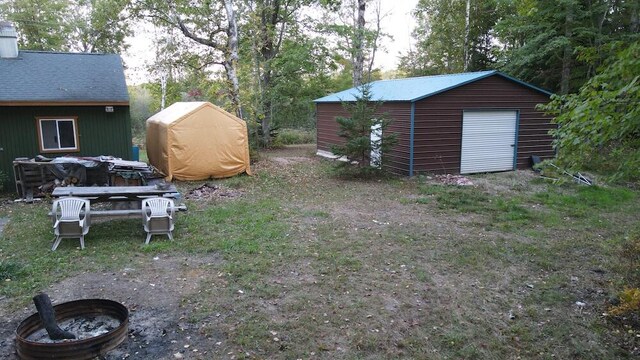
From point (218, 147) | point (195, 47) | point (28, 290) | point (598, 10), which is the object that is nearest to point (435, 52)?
point (598, 10)

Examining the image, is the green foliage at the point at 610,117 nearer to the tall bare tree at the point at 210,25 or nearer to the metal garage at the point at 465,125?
the metal garage at the point at 465,125

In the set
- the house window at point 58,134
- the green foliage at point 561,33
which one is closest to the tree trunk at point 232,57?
the house window at point 58,134

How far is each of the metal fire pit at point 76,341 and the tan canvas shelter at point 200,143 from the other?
7.54 meters

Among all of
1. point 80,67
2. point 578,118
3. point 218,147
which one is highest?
point 80,67

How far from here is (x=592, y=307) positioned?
482 cm

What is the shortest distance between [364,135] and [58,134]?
26.3 feet

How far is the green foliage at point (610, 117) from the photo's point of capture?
3.36 m

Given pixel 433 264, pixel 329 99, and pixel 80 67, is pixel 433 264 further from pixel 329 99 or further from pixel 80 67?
pixel 329 99

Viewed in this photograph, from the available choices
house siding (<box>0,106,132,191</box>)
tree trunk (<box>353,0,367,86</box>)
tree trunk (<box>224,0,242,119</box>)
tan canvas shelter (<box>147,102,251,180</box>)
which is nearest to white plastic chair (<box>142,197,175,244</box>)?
tan canvas shelter (<box>147,102,251,180</box>)

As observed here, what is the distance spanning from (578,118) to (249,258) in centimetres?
428

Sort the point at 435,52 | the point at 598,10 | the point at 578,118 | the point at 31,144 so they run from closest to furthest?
the point at 578,118
the point at 31,144
the point at 598,10
the point at 435,52

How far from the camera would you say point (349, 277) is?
551 centimetres

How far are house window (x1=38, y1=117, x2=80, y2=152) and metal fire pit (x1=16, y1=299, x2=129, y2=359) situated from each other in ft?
27.6

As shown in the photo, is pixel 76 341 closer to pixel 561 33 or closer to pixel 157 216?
pixel 157 216
